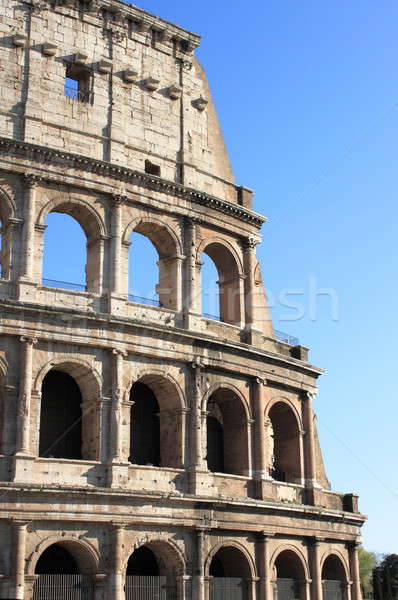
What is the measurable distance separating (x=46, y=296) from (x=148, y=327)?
2922 millimetres

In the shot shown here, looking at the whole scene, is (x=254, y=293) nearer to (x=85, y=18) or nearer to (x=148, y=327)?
(x=148, y=327)

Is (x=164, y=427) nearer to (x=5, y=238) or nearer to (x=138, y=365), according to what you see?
(x=138, y=365)

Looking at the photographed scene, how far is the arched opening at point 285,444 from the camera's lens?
28.2m

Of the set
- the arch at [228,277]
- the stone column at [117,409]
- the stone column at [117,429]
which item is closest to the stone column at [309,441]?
the arch at [228,277]

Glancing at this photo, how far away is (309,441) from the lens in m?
28.5

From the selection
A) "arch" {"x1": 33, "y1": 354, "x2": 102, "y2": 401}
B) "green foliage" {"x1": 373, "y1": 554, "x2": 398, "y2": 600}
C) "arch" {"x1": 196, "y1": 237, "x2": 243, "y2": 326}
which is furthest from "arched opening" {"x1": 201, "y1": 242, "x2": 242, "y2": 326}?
"green foliage" {"x1": 373, "y1": 554, "x2": 398, "y2": 600}

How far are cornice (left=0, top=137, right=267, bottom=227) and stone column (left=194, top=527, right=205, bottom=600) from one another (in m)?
9.99

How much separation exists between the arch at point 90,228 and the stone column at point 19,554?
22.6ft

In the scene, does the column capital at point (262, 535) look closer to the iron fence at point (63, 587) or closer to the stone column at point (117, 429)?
the stone column at point (117, 429)

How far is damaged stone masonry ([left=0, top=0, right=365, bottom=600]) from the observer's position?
22.0 meters

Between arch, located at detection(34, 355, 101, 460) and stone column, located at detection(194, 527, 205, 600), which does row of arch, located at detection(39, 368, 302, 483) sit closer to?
arch, located at detection(34, 355, 101, 460)

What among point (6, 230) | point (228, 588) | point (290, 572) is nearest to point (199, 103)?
point (6, 230)

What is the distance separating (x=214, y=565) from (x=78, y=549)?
5724mm

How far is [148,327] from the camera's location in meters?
24.1
